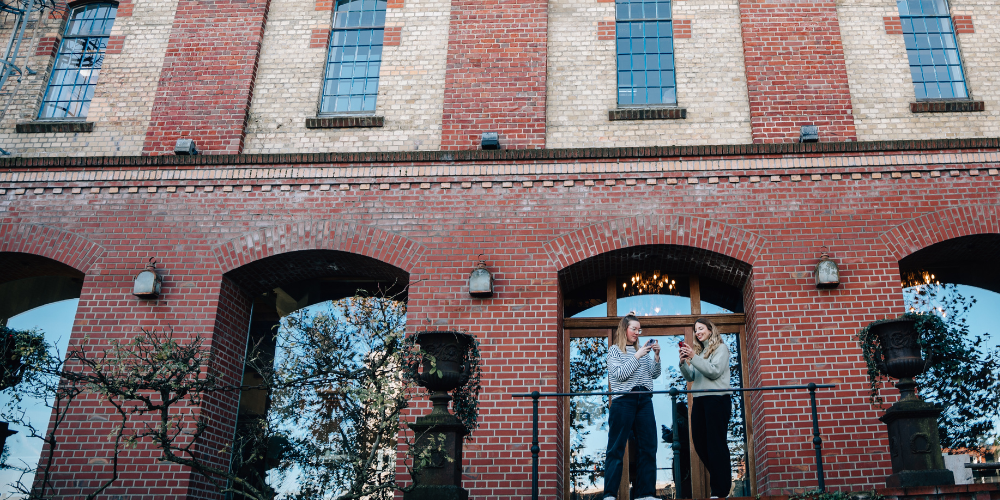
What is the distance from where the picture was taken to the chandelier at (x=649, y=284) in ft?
31.6

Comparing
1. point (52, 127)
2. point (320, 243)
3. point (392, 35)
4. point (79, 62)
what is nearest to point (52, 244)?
point (52, 127)

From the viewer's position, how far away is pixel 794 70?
9672 mm

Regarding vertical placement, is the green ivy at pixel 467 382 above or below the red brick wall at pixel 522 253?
below

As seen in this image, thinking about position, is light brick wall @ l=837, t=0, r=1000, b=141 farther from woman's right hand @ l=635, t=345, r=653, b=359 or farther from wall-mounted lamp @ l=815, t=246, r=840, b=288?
woman's right hand @ l=635, t=345, r=653, b=359

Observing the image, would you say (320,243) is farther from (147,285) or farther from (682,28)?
(682,28)

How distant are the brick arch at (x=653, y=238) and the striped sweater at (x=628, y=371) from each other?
2213 millimetres

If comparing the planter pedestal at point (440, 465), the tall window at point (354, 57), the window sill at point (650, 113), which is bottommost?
the planter pedestal at point (440, 465)

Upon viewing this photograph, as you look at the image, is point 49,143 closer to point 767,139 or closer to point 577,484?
point 577,484

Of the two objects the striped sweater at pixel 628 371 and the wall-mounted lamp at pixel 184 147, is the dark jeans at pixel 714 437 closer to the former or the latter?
the striped sweater at pixel 628 371

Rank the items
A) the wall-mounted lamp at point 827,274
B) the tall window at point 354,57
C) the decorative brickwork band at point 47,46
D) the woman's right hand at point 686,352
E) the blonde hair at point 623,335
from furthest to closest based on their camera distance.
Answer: the decorative brickwork band at point 47,46
the tall window at point 354,57
the wall-mounted lamp at point 827,274
the woman's right hand at point 686,352
the blonde hair at point 623,335

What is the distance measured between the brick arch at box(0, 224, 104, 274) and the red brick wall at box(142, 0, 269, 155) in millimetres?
1383

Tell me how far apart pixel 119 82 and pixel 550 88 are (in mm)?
5645

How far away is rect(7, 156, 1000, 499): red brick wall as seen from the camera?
8133 millimetres

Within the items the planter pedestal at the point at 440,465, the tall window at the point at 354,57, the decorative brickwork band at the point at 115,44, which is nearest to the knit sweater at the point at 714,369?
the planter pedestal at the point at 440,465
